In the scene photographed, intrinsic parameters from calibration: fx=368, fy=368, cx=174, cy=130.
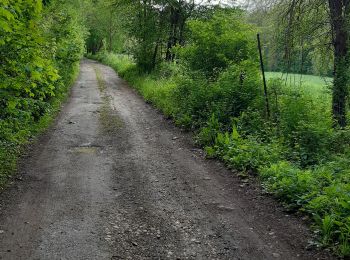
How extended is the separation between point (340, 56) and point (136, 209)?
8.12m

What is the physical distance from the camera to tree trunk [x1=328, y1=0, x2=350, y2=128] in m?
10.3

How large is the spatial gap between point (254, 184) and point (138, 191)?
2.16 meters

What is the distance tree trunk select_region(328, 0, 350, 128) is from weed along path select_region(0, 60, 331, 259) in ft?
15.3

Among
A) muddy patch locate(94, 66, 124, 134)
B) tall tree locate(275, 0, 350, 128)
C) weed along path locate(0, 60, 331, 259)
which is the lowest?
weed along path locate(0, 60, 331, 259)

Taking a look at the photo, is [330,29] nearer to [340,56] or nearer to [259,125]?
[340,56]

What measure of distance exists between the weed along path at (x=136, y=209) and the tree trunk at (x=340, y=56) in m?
4.65

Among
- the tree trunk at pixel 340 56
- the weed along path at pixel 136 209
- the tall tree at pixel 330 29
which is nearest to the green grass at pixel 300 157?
the weed along path at pixel 136 209

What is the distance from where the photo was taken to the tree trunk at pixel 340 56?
10328mm

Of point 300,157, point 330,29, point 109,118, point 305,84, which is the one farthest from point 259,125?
point 305,84

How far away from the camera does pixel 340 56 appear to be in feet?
35.4

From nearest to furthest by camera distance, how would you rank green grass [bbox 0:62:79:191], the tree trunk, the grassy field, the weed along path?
1. the weed along path
2. green grass [bbox 0:62:79:191]
3. the tree trunk
4. the grassy field

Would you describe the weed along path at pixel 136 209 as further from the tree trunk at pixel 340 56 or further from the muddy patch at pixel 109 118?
the tree trunk at pixel 340 56

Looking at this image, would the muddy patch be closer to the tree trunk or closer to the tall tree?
the tall tree

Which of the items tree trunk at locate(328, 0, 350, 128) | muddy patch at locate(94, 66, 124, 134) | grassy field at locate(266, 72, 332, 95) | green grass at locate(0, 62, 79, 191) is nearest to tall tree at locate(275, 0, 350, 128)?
tree trunk at locate(328, 0, 350, 128)
